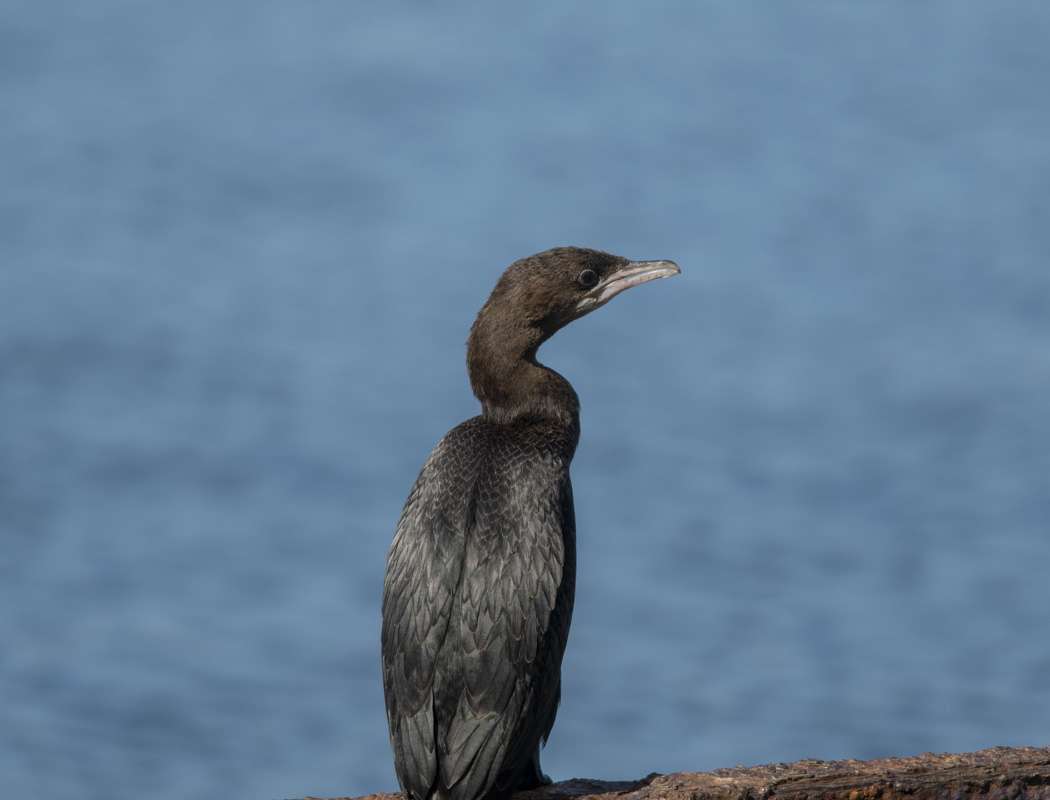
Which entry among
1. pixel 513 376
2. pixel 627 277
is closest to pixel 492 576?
pixel 513 376

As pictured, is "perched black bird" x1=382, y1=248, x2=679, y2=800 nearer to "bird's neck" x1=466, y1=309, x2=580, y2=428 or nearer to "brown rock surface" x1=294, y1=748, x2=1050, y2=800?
"bird's neck" x1=466, y1=309, x2=580, y2=428

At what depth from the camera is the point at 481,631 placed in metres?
4.77

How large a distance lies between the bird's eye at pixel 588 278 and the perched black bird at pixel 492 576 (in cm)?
5

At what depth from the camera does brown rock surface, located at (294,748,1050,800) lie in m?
4.29

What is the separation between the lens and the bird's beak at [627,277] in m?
5.96

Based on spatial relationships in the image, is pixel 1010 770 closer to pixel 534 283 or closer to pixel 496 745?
pixel 496 745

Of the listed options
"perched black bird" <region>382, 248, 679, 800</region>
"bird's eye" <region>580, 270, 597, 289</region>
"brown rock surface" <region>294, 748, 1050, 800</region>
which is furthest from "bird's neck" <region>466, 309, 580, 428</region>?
"brown rock surface" <region>294, 748, 1050, 800</region>

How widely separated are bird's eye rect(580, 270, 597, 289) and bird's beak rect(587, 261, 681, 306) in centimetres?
4

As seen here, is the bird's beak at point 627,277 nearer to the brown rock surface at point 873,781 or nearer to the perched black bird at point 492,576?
the perched black bird at point 492,576

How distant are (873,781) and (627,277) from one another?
9.30 ft

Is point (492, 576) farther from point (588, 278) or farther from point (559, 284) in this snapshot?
point (588, 278)

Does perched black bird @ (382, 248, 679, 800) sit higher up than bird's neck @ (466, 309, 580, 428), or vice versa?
bird's neck @ (466, 309, 580, 428)

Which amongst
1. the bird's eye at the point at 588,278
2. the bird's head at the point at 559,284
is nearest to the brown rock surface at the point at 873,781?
the bird's head at the point at 559,284

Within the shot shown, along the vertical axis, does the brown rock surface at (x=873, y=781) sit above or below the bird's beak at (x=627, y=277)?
below
